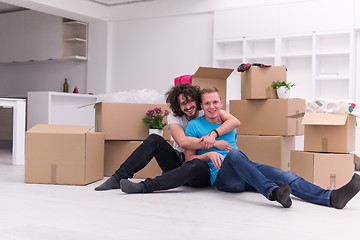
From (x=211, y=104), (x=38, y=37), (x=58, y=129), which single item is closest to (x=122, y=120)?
(x=58, y=129)

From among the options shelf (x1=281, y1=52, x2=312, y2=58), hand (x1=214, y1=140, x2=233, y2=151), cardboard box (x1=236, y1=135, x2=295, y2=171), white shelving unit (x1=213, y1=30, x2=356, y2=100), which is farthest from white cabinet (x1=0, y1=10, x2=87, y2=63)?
hand (x1=214, y1=140, x2=233, y2=151)

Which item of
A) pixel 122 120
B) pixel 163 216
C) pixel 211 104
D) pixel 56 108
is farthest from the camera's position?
pixel 56 108

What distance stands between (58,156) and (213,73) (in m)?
1.38

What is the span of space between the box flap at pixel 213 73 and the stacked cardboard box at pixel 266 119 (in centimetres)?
19

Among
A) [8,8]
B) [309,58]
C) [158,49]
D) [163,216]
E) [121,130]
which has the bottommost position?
[163,216]

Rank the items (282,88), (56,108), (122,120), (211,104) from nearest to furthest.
Result: (211,104)
(282,88)
(122,120)
(56,108)

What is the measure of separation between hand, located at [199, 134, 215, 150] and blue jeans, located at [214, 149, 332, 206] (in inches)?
6.3

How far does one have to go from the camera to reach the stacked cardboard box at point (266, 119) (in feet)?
12.1

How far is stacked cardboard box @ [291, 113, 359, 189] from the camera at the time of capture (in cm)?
308

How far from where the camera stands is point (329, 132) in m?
3.18

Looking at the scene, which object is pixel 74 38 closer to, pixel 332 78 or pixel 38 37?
pixel 38 37

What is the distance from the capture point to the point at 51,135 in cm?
326

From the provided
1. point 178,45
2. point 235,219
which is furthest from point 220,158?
point 178,45

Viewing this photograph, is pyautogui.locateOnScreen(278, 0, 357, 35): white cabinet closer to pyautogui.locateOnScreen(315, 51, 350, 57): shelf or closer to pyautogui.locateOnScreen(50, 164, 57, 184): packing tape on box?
pyautogui.locateOnScreen(315, 51, 350, 57): shelf
